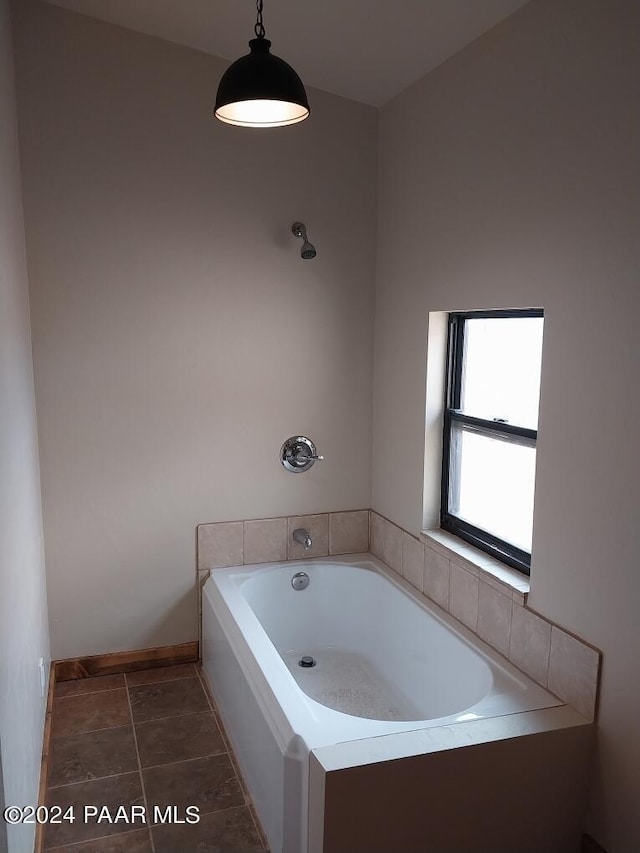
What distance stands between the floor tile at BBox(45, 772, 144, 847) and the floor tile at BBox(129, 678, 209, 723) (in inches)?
16.4

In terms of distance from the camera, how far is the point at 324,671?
11.0 ft

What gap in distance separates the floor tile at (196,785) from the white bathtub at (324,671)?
8 centimetres

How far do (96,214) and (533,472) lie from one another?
212cm

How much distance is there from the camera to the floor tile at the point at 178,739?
2.86 meters

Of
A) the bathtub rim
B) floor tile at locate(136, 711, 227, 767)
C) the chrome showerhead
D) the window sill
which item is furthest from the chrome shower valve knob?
floor tile at locate(136, 711, 227, 767)

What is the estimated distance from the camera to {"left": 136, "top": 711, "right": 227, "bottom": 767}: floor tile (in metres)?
2.86

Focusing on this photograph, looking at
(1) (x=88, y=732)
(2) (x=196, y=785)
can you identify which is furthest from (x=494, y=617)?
(1) (x=88, y=732)

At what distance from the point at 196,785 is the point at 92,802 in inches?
14.3

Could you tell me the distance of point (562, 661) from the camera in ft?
7.57

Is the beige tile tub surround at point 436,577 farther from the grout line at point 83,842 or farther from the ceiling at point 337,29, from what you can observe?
the ceiling at point 337,29

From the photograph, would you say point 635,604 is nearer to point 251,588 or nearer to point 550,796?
point 550,796

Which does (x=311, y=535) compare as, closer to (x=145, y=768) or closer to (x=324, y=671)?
(x=324, y=671)

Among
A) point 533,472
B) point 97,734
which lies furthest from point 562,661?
point 97,734

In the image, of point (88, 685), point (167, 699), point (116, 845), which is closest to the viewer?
point (116, 845)
